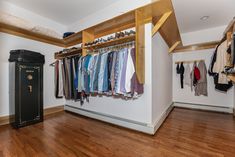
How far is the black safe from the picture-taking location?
228 cm

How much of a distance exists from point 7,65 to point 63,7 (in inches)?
66.1

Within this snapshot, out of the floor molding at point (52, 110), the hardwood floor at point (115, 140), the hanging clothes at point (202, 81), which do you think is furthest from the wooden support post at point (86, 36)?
the hanging clothes at point (202, 81)

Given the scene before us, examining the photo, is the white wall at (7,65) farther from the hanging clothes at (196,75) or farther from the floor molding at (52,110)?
the hanging clothes at (196,75)

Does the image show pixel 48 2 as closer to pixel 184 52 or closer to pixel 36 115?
pixel 36 115

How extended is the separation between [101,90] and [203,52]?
3.30m

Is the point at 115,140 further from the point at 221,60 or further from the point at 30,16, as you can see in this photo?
the point at 30,16

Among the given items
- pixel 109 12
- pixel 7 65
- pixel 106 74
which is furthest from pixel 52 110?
pixel 109 12

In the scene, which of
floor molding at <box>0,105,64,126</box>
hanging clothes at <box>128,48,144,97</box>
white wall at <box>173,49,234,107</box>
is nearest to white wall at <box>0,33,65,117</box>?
floor molding at <box>0,105,64,126</box>

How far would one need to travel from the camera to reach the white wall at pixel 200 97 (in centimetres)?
334

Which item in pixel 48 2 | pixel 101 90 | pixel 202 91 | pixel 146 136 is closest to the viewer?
pixel 146 136

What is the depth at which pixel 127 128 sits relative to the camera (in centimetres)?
225

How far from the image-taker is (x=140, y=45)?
191 cm

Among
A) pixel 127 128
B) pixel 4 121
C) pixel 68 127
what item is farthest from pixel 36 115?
pixel 127 128

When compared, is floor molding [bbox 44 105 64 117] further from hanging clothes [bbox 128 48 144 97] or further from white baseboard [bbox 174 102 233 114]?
white baseboard [bbox 174 102 233 114]
